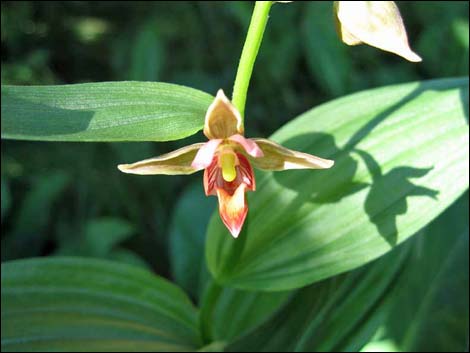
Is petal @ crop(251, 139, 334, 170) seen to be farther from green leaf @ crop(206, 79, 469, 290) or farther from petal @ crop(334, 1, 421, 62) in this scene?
green leaf @ crop(206, 79, 469, 290)

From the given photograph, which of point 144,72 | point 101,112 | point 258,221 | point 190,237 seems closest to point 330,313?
point 258,221

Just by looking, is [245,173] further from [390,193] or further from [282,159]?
[390,193]

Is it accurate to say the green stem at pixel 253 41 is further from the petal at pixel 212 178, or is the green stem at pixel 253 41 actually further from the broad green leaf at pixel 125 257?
the broad green leaf at pixel 125 257

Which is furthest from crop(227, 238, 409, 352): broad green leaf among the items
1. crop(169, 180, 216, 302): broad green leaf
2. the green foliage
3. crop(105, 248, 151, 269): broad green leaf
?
crop(105, 248, 151, 269): broad green leaf

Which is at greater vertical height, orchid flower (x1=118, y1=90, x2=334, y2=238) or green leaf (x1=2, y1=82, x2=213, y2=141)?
green leaf (x1=2, y1=82, x2=213, y2=141)

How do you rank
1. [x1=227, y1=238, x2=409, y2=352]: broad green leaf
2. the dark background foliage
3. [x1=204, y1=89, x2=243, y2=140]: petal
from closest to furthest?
[x1=204, y1=89, x2=243, y2=140]: petal → [x1=227, y1=238, x2=409, y2=352]: broad green leaf → the dark background foliage

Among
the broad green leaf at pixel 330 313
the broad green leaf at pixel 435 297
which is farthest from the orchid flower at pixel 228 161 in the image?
the broad green leaf at pixel 435 297

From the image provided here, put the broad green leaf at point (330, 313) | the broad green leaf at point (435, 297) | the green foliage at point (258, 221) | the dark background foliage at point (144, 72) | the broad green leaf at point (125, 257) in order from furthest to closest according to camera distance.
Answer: the dark background foliage at point (144, 72) → the broad green leaf at point (125, 257) → the broad green leaf at point (435, 297) → the broad green leaf at point (330, 313) → the green foliage at point (258, 221)
